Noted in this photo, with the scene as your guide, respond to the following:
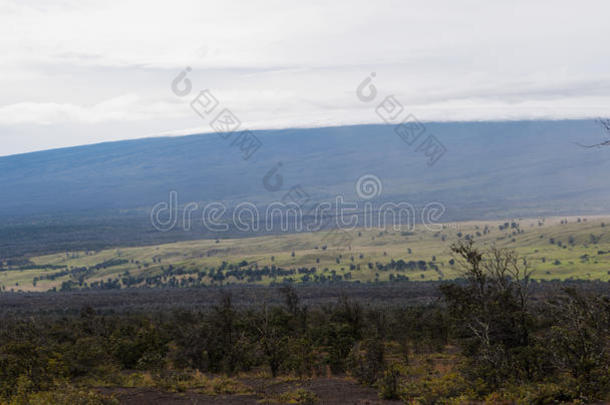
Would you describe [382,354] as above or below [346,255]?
below

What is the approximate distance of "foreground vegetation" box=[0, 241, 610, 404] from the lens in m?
14.6

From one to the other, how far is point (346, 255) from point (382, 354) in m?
90.0

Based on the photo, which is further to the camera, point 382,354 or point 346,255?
point 346,255

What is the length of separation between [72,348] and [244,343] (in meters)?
6.52

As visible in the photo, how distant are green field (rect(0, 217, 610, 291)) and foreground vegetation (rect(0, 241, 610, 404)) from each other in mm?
53306

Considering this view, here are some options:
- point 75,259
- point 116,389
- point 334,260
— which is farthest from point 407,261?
point 116,389

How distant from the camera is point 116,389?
18.1 meters

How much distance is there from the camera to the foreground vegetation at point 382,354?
1459 cm

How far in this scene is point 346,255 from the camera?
10944 cm

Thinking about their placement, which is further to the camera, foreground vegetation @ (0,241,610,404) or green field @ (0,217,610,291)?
green field @ (0,217,610,291)

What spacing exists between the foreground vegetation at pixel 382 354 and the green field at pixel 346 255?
53306 millimetres

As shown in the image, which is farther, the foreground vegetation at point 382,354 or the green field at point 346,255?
the green field at point 346,255

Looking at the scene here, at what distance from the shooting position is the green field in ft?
279

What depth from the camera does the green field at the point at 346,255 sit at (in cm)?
8494
